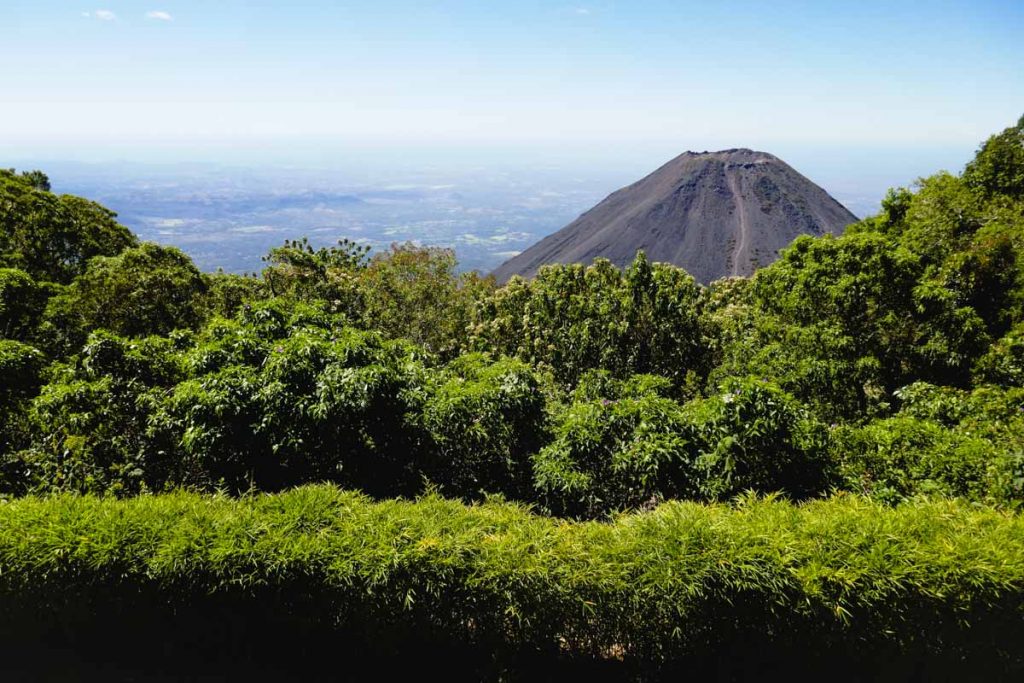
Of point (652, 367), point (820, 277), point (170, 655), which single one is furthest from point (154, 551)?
point (820, 277)

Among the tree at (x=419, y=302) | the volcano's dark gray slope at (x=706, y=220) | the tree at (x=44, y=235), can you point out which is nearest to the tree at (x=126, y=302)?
the tree at (x=44, y=235)

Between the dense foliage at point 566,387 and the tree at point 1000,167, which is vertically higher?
the tree at point 1000,167

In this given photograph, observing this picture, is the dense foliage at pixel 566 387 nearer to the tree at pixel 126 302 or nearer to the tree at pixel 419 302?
the tree at pixel 126 302

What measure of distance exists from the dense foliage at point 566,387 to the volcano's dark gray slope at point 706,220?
68.3 metres

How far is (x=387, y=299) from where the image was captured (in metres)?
16.7

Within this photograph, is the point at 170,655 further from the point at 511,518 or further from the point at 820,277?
the point at 820,277

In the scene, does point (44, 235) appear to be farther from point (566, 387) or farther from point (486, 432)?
point (486, 432)

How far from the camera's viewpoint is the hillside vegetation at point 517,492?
4383 mm

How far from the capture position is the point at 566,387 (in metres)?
12.3

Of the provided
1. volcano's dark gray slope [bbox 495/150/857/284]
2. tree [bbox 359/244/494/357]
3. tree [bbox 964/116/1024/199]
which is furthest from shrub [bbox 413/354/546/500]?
volcano's dark gray slope [bbox 495/150/857/284]

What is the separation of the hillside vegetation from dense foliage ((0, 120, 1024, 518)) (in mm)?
43

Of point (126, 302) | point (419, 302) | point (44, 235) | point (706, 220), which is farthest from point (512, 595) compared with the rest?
point (706, 220)

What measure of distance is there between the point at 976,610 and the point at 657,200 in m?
106

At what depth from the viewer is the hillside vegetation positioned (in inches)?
173
